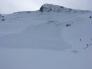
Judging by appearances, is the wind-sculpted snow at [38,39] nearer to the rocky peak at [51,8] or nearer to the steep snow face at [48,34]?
the steep snow face at [48,34]

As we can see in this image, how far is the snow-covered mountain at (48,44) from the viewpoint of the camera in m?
5.38

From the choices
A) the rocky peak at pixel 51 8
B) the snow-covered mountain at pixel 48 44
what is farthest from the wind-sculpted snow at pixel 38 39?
the rocky peak at pixel 51 8

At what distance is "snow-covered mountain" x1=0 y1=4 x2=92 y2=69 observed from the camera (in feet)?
17.6

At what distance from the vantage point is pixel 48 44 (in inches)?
274

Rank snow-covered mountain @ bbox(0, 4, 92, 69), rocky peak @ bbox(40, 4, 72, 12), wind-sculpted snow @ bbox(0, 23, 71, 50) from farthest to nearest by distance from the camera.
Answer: rocky peak @ bbox(40, 4, 72, 12), wind-sculpted snow @ bbox(0, 23, 71, 50), snow-covered mountain @ bbox(0, 4, 92, 69)

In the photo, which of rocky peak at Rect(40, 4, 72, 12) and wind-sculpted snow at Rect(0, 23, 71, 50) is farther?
rocky peak at Rect(40, 4, 72, 12)

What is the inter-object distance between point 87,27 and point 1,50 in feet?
11.3

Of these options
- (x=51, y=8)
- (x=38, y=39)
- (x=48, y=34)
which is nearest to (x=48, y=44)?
(x=38, y=39)

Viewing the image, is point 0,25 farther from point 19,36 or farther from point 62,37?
point 62,37

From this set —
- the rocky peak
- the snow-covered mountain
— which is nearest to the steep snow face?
the snow-covered mountain

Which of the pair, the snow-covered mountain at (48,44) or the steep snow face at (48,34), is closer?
the snow-covered mountain at (48,44)

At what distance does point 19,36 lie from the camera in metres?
7.70

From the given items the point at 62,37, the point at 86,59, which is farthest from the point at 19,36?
the point at 86,59

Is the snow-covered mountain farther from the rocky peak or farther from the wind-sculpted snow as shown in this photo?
the rocky peak
